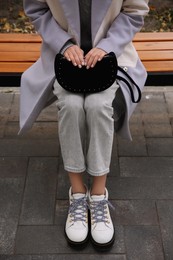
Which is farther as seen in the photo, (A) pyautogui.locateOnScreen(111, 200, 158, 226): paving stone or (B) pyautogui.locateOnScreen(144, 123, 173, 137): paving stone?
(B) pyautogui.locateOnScreen(144, 123, 173, 137): paving stone

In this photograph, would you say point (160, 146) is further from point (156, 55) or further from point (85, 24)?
point (85, 24)

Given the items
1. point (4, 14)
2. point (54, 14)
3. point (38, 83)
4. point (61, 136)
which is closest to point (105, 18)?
point (54, 14)

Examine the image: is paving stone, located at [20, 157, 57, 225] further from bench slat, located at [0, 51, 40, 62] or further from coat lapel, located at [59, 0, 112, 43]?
coat lapel, located at [59, 0, 112, 43]

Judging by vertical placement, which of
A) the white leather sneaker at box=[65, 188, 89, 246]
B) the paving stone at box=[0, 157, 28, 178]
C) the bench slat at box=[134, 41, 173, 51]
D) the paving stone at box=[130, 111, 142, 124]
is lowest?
the paving stone at box=[130, 111, 142, 124]

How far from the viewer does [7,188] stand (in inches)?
98.3

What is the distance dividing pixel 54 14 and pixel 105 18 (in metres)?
0.26

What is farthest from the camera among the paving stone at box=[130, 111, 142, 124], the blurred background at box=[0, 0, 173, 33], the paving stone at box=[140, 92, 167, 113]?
the blurred background at box=[0, 0, 173, 33]

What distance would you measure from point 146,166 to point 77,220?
0.68 metres

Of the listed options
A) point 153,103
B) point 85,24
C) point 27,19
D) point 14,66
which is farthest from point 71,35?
point 27,19

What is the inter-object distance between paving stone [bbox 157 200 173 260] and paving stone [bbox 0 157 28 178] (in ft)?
2.73

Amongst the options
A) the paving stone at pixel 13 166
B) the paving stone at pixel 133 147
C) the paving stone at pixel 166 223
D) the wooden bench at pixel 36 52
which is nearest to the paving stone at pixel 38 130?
the paving stone at pixel 13 166

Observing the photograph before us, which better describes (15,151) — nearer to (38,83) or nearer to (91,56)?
(38,83)

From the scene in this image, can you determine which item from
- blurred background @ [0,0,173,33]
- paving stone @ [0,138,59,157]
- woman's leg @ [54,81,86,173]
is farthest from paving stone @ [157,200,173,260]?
blurred background @ [0,0,173,33]

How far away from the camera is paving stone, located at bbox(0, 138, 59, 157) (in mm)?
2770
